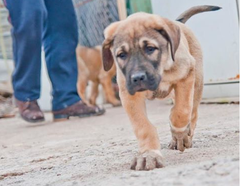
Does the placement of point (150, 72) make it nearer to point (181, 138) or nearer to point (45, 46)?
point (181, 138)

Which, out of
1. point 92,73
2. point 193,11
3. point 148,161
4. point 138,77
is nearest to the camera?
point 148,161

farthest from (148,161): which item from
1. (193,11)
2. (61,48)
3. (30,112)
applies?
(61,48)

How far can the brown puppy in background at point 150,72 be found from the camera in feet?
7.96

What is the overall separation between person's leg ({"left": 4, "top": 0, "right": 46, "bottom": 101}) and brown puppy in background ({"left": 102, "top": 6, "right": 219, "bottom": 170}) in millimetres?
2432

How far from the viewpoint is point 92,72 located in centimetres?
815

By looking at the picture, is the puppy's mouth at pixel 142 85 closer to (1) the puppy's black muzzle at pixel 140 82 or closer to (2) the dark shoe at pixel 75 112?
(1) the puppy's black muzzle at pixel 140 82

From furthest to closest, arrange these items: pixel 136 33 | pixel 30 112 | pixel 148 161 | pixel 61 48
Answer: pixel 61 48
pixel 30 112
pixel 136 33
pixel 148 161

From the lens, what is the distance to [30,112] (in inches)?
213

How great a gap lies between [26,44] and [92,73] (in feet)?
9.99

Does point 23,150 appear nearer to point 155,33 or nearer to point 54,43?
point 155,33

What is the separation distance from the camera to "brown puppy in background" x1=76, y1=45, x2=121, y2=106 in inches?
315

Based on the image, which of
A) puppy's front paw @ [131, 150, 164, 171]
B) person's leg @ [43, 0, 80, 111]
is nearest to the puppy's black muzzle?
puppy's front paw @ [131, 150, 164, 171]

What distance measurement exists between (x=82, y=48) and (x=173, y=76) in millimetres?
5592

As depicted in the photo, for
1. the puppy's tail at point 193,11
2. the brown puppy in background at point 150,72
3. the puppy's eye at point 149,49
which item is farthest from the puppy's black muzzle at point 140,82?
the puppy's tail at point 193,11
